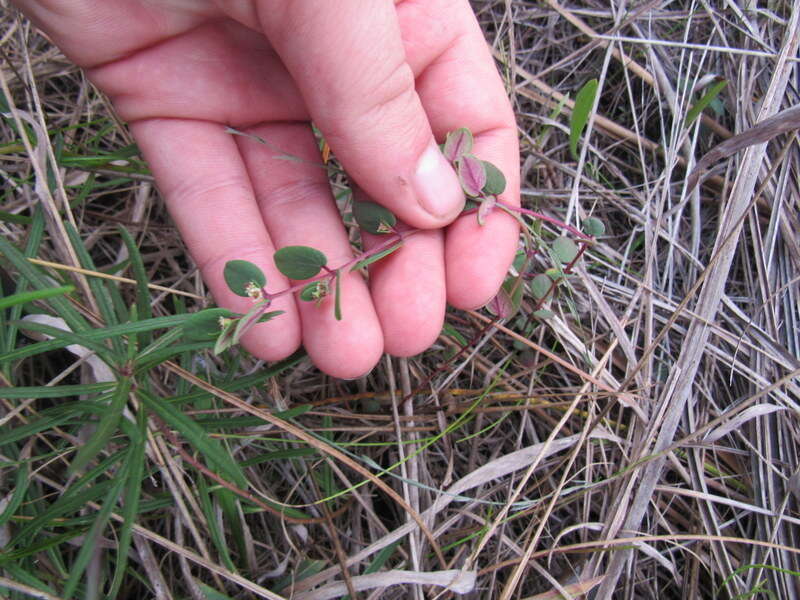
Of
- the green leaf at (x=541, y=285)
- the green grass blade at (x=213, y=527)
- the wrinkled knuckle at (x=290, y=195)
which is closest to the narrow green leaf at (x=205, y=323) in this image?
the green grass blade at (x=213, y=527)

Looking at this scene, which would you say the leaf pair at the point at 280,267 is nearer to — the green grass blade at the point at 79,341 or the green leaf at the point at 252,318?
the green leaf at the point at 252,318

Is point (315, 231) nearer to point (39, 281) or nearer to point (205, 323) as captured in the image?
point (205, 323)

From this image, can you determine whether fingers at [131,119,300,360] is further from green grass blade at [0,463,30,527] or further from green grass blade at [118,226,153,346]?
green grass blade at [0,463,30,527]

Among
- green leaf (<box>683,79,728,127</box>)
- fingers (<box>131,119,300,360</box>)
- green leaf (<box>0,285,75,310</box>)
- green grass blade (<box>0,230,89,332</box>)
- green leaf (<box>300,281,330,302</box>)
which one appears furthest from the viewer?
green leaf (<box>683,79,728,127</box>)

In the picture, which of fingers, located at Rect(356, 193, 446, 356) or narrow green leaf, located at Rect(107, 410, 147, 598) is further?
fingers, located at Rect(356, 193, 446, 356)

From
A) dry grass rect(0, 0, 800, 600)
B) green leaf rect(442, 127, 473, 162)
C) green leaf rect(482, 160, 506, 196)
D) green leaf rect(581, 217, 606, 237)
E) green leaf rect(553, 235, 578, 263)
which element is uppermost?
green leaf rect(442, 127, 473, 162)

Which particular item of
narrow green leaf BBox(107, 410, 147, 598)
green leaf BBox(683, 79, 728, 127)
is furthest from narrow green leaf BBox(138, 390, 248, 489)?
green leaf BBox(683, 79, 728, 127)

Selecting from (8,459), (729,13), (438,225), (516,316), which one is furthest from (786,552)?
(8,459)

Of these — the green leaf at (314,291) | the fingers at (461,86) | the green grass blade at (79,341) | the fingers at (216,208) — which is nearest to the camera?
the green grass blade at (79,341)
